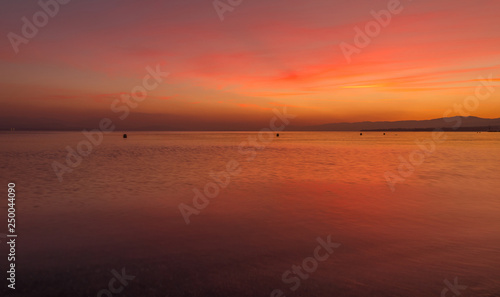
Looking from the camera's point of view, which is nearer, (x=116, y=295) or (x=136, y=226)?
(x=116, y=295)

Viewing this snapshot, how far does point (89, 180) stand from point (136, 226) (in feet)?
46.9

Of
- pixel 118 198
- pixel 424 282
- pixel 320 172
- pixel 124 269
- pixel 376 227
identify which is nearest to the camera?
pixel 424 282

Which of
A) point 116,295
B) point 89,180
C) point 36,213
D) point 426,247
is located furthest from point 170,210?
point 89,180

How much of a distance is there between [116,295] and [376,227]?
944cm

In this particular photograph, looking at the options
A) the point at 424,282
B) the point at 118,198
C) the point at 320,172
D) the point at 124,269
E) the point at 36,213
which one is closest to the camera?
the point at 424,282

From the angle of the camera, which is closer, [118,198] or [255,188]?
[118,198]

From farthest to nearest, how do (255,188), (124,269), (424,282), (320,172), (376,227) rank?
(320,172)
(255,188)
(376,227)
(124,269)
(424,282)

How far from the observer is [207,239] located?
1141 cm

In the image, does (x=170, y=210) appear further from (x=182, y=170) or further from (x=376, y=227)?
(x=182, y=170)

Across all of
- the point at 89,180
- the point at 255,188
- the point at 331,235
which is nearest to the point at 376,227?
the point at 331,235

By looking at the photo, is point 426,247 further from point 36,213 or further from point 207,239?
point 36,213

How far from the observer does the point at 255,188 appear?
73.8 feet

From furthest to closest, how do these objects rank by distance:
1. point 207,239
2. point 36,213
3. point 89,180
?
point 89,180, point 36,213, point 207,239

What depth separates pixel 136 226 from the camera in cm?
1306
